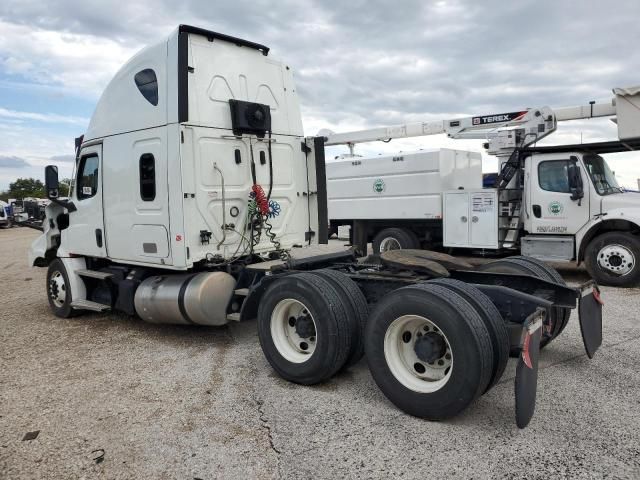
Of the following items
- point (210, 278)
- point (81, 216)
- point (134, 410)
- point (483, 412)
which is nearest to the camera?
point (483, 412)

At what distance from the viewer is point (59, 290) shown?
7348 millimetres

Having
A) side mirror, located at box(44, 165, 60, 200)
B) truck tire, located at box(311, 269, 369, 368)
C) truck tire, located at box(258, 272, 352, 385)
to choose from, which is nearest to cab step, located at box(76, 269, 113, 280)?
side mirror, located at box(44, 165, 60, 200)

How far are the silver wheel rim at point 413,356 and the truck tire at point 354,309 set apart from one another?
0.36 metres

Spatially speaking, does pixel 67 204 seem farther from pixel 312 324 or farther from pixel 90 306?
pixel 312 324

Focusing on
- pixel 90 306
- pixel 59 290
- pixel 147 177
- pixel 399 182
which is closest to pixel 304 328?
pixel 147 177

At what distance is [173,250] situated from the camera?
570cm

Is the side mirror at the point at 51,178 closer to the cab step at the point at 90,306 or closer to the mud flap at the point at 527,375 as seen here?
the cab step at the point at 90,306

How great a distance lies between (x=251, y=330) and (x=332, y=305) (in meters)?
2.41

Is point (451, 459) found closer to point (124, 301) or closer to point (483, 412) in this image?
point (483, 412)

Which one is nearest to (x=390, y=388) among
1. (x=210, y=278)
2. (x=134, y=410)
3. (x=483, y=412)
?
(x=483, y=412)

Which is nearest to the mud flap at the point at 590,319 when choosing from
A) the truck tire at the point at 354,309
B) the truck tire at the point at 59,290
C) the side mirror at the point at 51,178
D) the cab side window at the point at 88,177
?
the truck tire at the point at 354,309

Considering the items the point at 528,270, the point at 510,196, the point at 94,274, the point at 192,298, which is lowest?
the point at 192,298

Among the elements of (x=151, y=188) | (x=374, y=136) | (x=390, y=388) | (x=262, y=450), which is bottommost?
(x=262, y=450)

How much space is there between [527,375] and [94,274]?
218 inches
